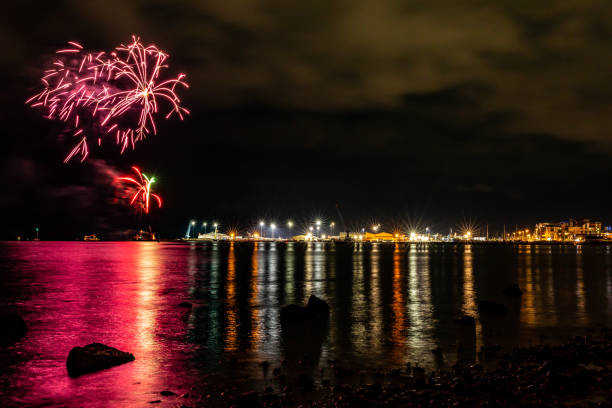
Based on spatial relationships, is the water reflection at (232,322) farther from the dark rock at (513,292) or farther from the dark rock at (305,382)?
the dark rock at (305,382)

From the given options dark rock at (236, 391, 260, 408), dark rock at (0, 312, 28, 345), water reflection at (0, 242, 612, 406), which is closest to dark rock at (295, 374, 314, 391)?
dark rock at (236, 391, 260, 408)

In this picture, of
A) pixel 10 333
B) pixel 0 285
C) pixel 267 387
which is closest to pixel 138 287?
pixel 0 285

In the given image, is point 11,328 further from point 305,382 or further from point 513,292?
point 513,292

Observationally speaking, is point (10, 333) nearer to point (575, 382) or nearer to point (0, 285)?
point (575, 382)

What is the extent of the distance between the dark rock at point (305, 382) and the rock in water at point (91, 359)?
6281 millimetres

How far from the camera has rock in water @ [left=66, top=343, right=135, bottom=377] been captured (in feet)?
47.0

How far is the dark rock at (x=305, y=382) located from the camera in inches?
495

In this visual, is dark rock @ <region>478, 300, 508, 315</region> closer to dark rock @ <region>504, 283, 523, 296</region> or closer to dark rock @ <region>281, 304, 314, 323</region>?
dark rock @ <region>504, 283, 523, 296</region>

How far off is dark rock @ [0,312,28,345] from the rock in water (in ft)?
19.6

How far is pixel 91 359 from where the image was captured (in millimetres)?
14594

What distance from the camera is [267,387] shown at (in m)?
12.7

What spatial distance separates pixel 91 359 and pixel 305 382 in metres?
6.95

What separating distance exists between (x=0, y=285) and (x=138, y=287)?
12513mm

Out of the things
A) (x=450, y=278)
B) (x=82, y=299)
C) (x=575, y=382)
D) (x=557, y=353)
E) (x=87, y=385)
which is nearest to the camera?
(x=575, y=382)
